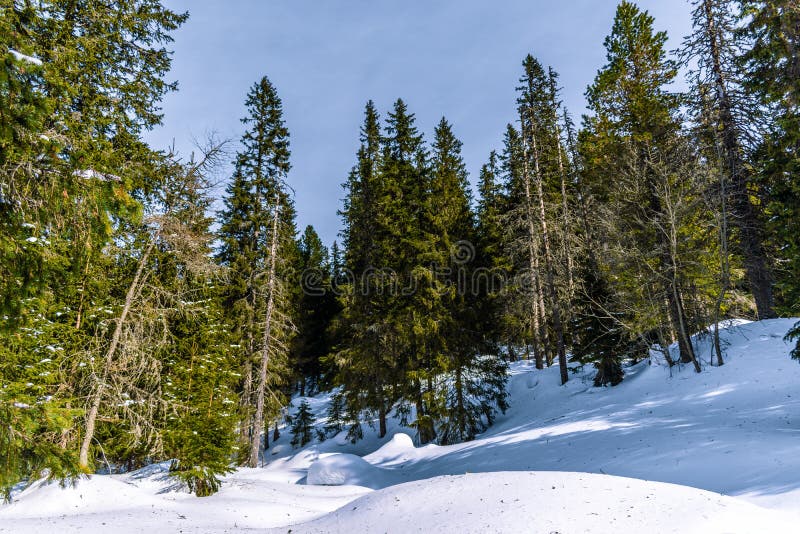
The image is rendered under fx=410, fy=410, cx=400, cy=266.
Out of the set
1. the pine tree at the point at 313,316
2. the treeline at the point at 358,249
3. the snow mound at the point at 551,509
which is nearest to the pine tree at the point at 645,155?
the treeline at the point at 358,249

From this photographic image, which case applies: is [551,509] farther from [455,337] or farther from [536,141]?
[536,141]

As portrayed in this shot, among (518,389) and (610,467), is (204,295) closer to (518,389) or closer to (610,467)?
(610,467)

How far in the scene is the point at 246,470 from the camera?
Answer: 16.2m

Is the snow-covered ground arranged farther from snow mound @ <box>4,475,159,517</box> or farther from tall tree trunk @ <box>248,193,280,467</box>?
tall tree trunk @ <box>248,193,280,467</box>

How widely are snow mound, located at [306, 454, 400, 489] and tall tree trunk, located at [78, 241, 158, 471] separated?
6.62 m

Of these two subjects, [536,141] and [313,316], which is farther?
[313,316]

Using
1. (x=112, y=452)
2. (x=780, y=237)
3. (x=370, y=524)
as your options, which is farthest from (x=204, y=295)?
(x=780, y=237)

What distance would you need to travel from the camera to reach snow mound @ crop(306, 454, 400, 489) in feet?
45.5

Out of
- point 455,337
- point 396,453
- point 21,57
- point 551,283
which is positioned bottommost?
A: point 396,453

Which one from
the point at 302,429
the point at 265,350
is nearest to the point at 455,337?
the point at 265,350

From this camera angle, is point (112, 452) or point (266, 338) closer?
point (112, 452)

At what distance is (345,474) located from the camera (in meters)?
14.1

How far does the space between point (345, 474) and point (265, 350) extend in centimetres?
686

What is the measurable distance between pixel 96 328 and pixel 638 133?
2116 cm
